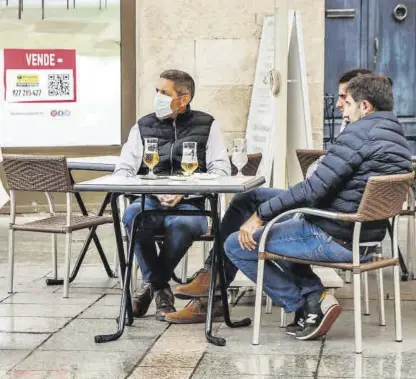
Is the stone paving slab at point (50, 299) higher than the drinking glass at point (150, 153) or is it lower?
lower

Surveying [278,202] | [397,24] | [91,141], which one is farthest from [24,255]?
[397,24]

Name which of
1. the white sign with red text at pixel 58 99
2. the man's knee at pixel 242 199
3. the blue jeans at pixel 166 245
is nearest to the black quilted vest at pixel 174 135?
the blue jeans at pixel 166 245

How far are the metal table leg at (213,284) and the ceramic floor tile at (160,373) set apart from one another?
54 centimetres

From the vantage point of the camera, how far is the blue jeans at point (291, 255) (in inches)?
231

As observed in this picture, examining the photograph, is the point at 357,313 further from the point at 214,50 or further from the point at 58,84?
the point at 58,84

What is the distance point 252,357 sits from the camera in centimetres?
571

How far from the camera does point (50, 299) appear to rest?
722cm

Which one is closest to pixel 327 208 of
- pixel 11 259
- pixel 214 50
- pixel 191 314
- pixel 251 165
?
pixel 191 314

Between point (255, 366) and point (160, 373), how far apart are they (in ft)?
1.54

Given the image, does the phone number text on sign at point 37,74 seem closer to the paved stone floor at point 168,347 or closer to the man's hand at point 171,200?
the paved stone floor at point 168,347

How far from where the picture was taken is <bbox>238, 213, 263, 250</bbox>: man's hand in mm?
6066

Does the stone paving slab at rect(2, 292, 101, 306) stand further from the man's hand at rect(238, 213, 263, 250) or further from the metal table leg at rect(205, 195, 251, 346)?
the man's hand at rect(238, 213, 263, 250)

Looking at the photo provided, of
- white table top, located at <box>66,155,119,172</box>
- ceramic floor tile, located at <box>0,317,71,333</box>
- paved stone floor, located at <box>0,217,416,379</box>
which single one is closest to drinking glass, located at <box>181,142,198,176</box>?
paved stone floor, located at <box>0,217,416,379</box>

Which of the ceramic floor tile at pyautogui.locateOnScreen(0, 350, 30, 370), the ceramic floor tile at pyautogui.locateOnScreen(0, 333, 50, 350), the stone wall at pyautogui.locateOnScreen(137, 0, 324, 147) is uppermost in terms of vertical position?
the stone wall at pyautogui.locateOnScreen(137, 0, 324, 147)
